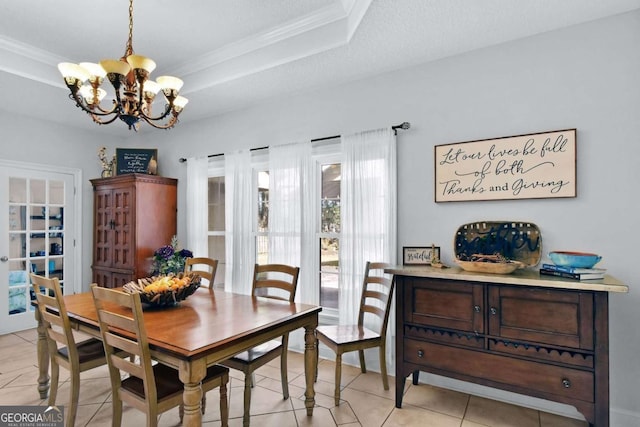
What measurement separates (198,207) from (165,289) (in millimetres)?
2122

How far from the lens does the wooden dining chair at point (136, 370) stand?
1.60m

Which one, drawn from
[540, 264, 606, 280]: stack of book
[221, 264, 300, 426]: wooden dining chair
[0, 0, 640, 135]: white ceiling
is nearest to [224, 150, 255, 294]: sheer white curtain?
[0, 0, 640, 135]: white ceiling

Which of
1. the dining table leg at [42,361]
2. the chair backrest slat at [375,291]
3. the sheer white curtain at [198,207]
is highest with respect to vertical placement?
the sheer white curtain at [198,207]

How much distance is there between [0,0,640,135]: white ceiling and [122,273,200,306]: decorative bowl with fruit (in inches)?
74.0

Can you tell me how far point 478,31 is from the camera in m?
2.44

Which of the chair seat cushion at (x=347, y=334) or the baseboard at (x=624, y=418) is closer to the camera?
the baseboard at (x=624, y=418)

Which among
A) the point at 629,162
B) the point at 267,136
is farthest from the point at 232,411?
the point at 629,162

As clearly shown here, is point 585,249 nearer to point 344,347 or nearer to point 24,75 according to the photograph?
point 344,347

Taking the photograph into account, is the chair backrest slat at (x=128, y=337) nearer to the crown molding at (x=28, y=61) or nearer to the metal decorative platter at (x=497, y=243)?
the metal decorative platter at (x=497, y=243)

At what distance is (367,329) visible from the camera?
2920 mm

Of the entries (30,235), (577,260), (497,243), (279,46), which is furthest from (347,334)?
(30,235)

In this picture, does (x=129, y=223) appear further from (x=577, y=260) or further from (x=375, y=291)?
(x=577, y=260)

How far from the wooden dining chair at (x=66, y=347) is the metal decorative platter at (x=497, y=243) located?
8.26ft

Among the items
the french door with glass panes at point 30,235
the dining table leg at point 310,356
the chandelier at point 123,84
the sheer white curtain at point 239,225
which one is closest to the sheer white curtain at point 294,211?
the sheer white curtain at point 239,225
